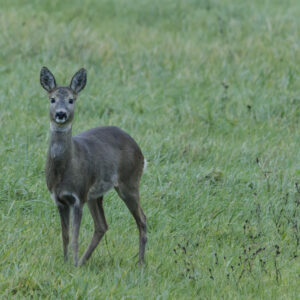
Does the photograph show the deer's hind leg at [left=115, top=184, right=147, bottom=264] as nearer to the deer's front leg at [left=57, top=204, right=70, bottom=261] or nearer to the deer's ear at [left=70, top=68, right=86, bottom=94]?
the deer's front leg at [left=57, top=204, right=70, bottom=261]

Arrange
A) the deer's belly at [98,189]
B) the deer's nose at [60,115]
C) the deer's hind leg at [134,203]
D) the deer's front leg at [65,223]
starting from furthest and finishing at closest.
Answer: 1. the deer's hind leg at [134,203]
2. the deer's belly at [98,189]
3. the deer's front leg at [65,223]
4. the deer's nose at [60,115]

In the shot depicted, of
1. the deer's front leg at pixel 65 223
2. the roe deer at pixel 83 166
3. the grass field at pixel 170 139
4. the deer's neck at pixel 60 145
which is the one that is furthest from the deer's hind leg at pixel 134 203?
the deer's neck at pixel 60 145

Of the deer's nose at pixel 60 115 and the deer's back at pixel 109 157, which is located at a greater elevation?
the deer's nose at pixel 60 115

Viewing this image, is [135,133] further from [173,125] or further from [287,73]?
[287,73]

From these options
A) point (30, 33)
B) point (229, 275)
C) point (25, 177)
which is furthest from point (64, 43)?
point (229, 275)

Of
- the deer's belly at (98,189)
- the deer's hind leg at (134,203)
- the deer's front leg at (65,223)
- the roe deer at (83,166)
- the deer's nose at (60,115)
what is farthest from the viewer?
the deer's hind leg at (134,203)

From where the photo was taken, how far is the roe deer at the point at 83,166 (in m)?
5.18

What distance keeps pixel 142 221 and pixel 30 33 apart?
229 inches

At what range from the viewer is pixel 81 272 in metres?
4.91

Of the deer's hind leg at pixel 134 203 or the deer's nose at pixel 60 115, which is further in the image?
the deer's hind leg at pixel 134 203

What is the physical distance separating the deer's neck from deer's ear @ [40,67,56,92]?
0.39 meters

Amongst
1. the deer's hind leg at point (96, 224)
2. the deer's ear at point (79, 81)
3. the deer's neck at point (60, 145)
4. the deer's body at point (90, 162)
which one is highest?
the deer's ear at point (79, 81)

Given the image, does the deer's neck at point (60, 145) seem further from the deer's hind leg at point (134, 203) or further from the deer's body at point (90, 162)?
the deer's hind leg at point (134, 203)

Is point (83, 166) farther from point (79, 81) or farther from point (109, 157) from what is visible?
point (79, 81)
